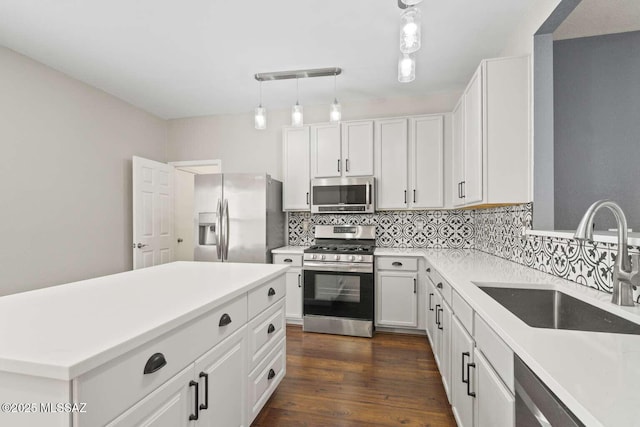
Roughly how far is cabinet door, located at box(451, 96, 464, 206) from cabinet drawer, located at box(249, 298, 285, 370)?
197 centimetres

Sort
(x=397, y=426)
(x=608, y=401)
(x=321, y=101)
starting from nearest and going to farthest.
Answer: (x=608, y=401)
(x=397, y=426)
(x=321, y=101)

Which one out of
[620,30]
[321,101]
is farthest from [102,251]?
[620,30]

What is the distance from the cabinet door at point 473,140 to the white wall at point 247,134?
1258 mm

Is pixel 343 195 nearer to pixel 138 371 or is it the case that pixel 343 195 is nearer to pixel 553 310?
pixel 553 310

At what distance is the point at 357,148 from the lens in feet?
11.7

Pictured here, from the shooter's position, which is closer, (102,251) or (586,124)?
(586,124)

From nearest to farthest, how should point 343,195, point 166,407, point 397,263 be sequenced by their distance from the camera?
1. point 166,407
2. point 397,263
3. point 343,195

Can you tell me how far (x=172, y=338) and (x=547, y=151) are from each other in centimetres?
236

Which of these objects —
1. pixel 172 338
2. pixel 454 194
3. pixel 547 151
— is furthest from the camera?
pixel 454 194

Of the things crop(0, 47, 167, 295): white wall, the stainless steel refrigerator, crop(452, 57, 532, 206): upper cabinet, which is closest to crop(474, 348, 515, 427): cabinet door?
crop(452, 57, 532, 206): upper cabinet

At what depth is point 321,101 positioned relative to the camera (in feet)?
12.5

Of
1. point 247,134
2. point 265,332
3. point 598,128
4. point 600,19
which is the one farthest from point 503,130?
point 247,134

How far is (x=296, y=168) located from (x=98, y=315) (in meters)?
2.91

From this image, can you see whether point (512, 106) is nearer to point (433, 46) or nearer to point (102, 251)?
point (433, 46)
